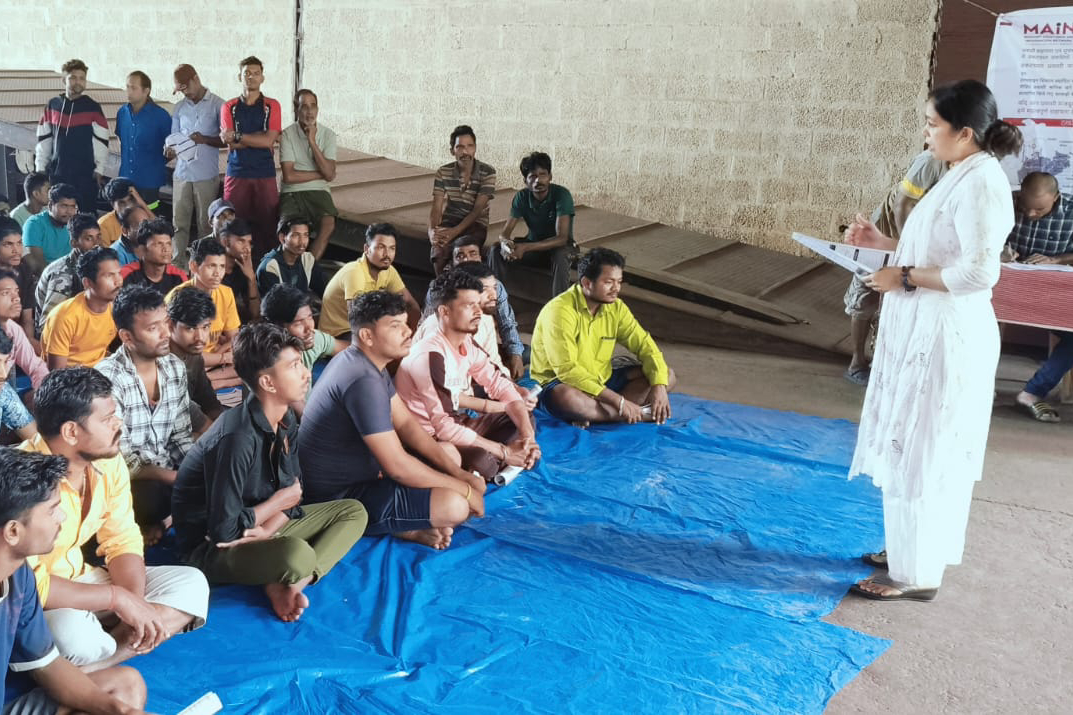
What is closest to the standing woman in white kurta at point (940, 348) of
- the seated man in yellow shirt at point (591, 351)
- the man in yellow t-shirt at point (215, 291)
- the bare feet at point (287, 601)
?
the seated man in yellow shirt at point (591, 351)

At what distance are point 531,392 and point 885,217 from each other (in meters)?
2.52

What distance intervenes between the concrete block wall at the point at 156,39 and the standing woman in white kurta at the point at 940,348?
767 centimetres

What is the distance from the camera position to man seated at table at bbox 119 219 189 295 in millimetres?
4738

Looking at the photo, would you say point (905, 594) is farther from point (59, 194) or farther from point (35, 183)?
point (35, 183)

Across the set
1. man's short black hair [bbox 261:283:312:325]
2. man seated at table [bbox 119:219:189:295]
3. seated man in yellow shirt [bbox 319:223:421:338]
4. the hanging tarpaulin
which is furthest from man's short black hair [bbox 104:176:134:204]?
the hanging tarpaulin

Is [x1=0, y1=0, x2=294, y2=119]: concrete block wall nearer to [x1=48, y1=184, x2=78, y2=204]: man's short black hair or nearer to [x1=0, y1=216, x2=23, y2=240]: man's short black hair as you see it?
[x1=48, y1=184, x2=78, y2=204]: man's short black hair

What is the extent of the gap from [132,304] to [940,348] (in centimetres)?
254

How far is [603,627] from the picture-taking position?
9.86 ft

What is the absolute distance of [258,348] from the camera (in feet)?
9.62

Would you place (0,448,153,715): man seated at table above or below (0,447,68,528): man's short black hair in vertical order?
below

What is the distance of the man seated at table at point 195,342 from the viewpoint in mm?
3840

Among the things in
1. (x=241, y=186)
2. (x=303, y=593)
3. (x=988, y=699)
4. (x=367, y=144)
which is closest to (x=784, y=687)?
(x=988, y=699)

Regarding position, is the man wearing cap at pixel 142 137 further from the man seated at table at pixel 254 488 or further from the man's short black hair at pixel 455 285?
the man seated at table at pixel 254 488

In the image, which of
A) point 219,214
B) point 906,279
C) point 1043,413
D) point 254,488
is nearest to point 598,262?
point 906,279
